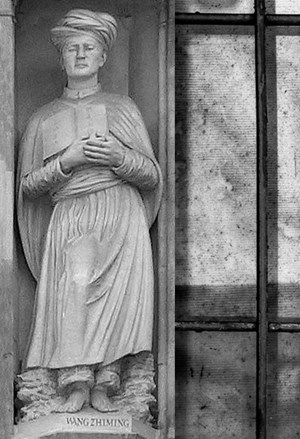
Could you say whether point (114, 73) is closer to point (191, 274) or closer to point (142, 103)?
point (142, 103)

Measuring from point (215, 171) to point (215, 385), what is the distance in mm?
1265

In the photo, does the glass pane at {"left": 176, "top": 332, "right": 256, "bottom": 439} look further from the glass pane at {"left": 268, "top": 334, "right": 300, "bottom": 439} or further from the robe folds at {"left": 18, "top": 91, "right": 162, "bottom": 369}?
the robe folds at {"left": 18, "top": 91, "right": 162, "bottom": 369}

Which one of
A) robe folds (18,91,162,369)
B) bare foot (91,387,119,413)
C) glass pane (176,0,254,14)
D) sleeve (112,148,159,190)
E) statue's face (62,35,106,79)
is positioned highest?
glass pane (176,0,254,14)

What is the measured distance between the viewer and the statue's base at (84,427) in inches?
509

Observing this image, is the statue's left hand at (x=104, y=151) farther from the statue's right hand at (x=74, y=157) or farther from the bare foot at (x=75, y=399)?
the bare foot at (x=75, y=399)

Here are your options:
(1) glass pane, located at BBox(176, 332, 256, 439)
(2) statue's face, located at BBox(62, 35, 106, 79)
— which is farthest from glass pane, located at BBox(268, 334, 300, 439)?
(2) statue's face, located at BBox(62, 35, 106, 79)

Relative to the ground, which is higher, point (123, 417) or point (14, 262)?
point (14, 262)

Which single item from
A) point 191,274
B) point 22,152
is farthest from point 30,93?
point 191,274

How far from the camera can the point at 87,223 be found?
13.4m

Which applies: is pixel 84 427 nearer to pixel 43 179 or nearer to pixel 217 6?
pixel 43 179

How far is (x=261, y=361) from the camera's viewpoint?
13.8 meters

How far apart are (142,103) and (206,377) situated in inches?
63.9

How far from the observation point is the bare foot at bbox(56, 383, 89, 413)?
13047 mm

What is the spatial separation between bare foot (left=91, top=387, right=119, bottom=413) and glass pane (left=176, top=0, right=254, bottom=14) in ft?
8.39
